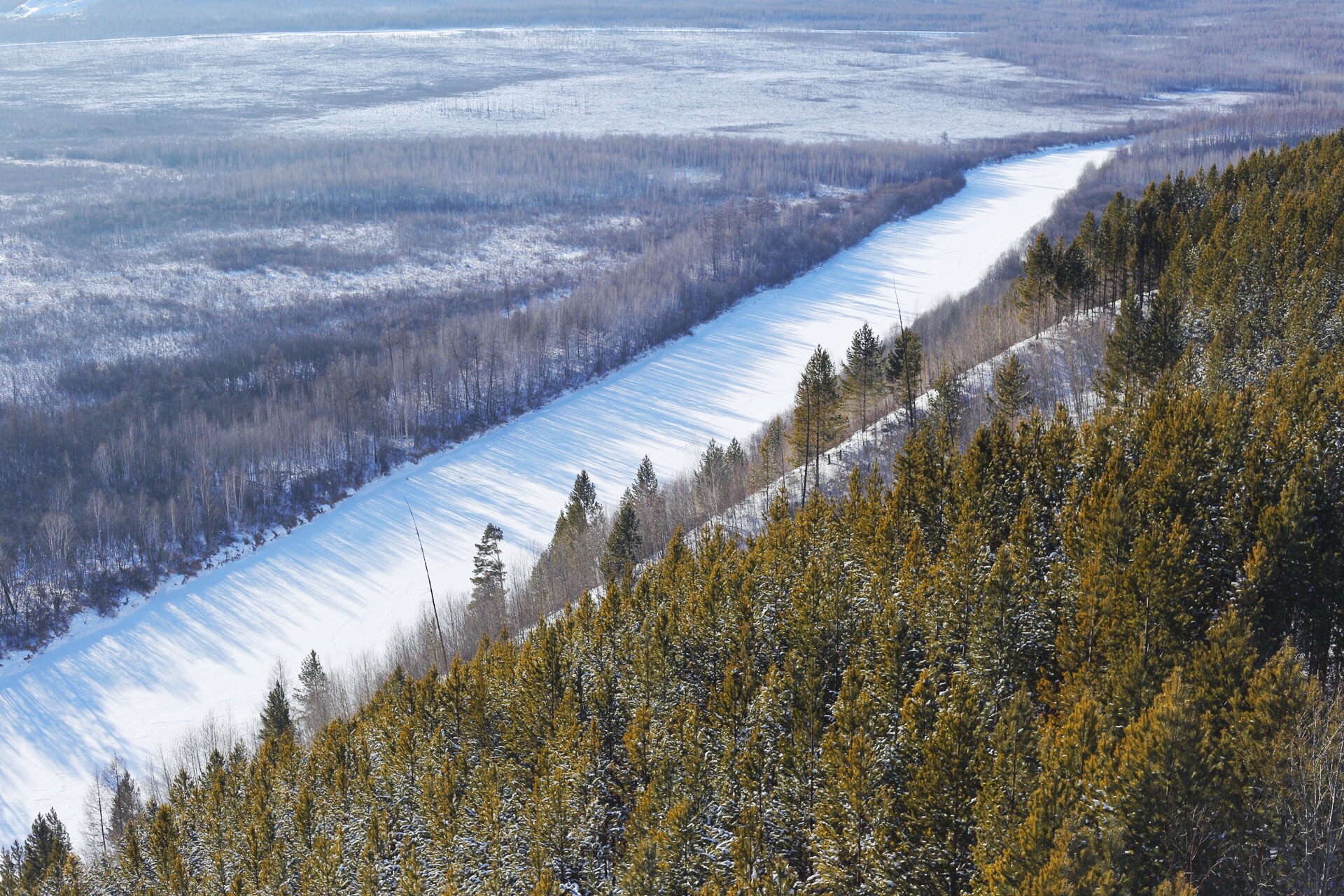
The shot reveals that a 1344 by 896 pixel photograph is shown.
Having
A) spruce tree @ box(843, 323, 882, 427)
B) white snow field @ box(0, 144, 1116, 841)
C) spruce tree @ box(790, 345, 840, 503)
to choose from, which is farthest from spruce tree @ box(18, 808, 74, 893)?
spruce tree @ box(843, 323, 882, 427)

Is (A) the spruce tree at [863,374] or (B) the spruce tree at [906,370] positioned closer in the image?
(B) the spruce tree at [906,370]

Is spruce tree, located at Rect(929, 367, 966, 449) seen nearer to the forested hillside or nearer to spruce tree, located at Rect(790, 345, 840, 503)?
spruce tree, located at Rect(790, 345, 840, 503)

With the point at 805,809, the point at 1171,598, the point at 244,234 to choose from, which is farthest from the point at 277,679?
the point at 244,234

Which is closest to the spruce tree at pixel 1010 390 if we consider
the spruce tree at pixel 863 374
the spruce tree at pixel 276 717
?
the spruce tree at pixel 863 374

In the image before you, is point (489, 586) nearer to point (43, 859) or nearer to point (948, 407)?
point (43, 859)

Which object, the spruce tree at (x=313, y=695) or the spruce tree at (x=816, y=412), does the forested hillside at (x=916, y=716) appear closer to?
the spruce tree at (x=313, y=695)

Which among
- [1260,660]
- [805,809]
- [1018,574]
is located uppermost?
[1018,574]

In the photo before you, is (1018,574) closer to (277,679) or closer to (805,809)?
(805,809)
